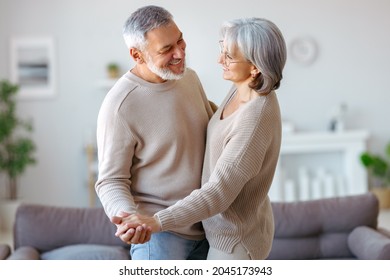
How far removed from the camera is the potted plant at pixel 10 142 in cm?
546

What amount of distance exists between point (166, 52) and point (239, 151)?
255 millimetres

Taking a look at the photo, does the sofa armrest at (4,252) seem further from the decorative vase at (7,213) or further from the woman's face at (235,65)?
the decorative vase at (7,213)

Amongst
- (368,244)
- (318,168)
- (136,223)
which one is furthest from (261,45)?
(318,168)

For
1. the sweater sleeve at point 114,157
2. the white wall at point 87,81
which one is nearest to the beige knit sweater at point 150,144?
the sweater sleeve at point 114,157

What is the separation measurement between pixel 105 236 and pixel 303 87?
2990mm

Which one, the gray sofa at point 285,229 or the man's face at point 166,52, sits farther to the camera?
the gray sofa at point 285,229

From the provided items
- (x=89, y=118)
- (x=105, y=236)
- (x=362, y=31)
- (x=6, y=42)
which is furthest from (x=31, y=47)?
(x=105, y=236)

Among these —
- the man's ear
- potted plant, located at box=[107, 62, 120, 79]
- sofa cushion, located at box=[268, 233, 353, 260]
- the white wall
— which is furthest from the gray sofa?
potted plant, located at box=[107, 62, 120, 79]

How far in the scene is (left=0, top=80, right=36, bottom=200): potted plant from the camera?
5457 millimetres

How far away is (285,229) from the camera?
3.32 metres

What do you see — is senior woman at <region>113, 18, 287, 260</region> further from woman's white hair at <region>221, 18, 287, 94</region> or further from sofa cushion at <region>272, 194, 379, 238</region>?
sofa cushion at <region>272, 194, 379, 238</region>

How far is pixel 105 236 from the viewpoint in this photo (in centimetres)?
329

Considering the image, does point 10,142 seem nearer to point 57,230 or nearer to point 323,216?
point 57,230

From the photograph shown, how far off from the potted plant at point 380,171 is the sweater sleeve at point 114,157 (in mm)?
4437
